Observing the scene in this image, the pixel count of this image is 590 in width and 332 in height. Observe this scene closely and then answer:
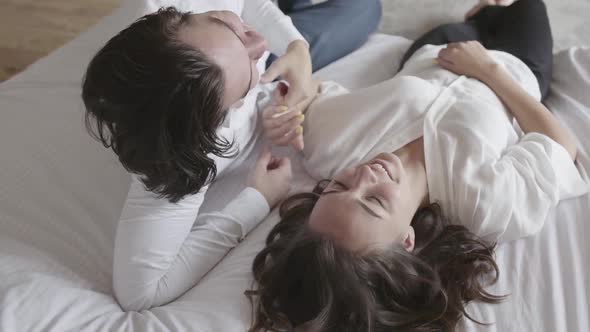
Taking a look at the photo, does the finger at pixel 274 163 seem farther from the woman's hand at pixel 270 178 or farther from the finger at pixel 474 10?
the finger at pixel 474 10

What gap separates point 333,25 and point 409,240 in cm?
71

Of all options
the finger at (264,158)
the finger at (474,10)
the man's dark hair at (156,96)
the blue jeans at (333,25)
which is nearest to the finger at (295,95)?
the finger at (264,158)

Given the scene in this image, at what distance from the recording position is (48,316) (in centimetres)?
78

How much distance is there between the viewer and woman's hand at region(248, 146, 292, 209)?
1013 millimetres

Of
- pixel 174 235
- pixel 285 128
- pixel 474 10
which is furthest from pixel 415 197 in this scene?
pixel 474 10

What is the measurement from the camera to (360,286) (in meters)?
0.80

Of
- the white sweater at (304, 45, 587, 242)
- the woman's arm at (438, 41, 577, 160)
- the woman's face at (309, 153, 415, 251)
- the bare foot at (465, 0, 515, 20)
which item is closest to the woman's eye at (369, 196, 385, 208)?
the woman's face at (309, 153, 415, 251)

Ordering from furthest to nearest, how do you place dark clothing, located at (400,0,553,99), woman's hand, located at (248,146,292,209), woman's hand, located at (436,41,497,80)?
dark clothing, located at (400,0,553,99), woman's hand, located at (436,41,497,80), woman's hand, located at (248,146,292,209)

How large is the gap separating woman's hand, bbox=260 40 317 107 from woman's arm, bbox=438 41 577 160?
310 millimetres

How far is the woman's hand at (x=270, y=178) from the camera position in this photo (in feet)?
3.32

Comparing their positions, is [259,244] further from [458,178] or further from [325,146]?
[458,178]

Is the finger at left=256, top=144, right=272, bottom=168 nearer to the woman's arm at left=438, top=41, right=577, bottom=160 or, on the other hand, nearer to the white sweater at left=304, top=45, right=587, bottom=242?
the white sweater at left=304, top=45, right=587, bottom=242

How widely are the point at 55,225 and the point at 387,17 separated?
3.61 ft

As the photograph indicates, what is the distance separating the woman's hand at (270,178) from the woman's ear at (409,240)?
27cm
